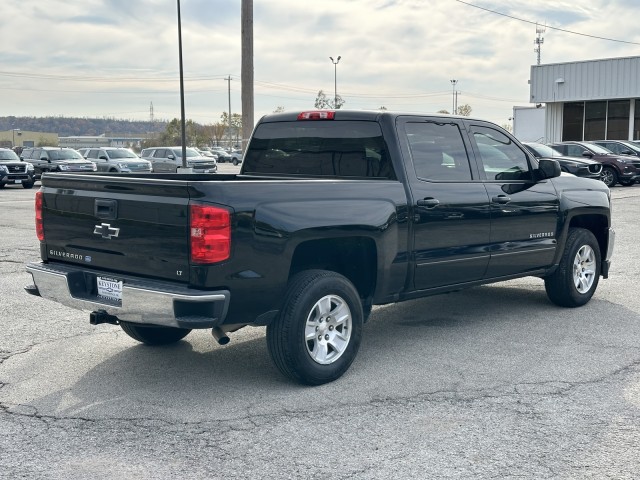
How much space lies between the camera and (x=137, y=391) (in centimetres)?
536

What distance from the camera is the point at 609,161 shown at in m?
29.0

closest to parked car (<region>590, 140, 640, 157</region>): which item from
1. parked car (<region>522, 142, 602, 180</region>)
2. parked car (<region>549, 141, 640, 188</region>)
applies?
parked car (<region>549, 141, 640, 188</region>)

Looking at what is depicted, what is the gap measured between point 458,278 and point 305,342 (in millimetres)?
1859

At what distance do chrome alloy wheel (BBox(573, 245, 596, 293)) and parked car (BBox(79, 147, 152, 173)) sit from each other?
97.6 ft

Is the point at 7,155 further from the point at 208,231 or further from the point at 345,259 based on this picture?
the point at 208,231

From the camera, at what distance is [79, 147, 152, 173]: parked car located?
1426 inches

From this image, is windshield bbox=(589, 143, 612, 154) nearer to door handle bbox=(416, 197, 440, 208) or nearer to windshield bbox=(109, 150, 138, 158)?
windshield bbox=(109, 150, 138, 158)

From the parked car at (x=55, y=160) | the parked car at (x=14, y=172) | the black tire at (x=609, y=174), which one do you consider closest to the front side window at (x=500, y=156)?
the black tire at (x=609, y=174)

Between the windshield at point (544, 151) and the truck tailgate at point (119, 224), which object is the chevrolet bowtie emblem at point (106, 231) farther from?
the windshield at point (544, 151)

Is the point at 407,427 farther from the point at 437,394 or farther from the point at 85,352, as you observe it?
the point at 85,352

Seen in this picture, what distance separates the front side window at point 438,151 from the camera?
6344mm

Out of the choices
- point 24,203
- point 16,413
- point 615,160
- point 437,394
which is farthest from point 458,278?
point 615,160

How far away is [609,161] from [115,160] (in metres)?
21.3

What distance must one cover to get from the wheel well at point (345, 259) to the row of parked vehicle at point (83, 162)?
25912 millimetres
